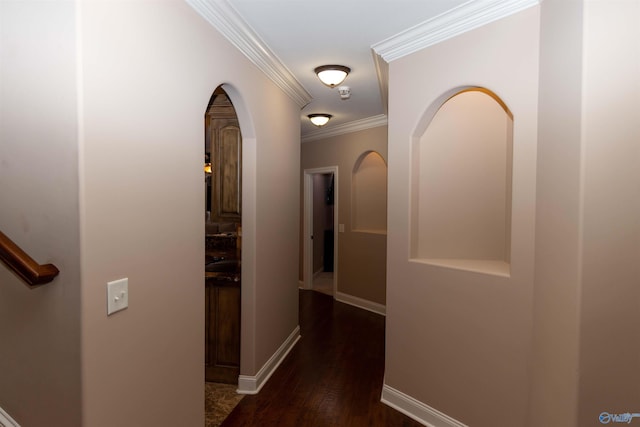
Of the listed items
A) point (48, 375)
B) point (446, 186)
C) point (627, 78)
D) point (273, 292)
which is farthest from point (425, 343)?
point (48, 375)

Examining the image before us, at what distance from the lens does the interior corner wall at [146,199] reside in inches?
51.3

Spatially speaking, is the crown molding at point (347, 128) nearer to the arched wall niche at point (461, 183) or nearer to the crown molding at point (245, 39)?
the crown molding at point (245, 39)

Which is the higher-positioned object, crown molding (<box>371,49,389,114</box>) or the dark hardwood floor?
crown molding (<box>371,49,389,114</box>)

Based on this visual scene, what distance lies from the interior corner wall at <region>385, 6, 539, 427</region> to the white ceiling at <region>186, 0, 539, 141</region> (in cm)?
10

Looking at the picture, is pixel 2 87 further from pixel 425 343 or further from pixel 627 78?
pixel 425 343

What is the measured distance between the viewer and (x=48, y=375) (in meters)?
1.33

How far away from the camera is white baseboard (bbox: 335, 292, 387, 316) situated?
16.1ft

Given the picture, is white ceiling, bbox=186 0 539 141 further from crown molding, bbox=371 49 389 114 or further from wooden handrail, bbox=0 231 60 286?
wooden handrail, bbox=0 231 60 286

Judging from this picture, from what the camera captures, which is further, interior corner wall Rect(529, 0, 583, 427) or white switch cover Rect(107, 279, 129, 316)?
interior corner wall Rect(529, 0, 583, 427)

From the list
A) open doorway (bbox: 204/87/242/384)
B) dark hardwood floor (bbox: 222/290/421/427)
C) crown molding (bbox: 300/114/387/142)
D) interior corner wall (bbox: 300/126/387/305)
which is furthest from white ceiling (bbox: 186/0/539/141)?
dark hardwood floor (bbox: 222/290/421/427)

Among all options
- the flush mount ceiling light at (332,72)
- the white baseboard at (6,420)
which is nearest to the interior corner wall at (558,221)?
the flush mount ceiling light at (332,72)

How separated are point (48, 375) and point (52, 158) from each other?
84 cm

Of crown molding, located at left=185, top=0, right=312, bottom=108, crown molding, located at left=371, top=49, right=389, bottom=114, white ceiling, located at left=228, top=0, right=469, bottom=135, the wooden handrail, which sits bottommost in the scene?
the wooden handrail

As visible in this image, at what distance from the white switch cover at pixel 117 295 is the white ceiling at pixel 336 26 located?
1.52 metres
